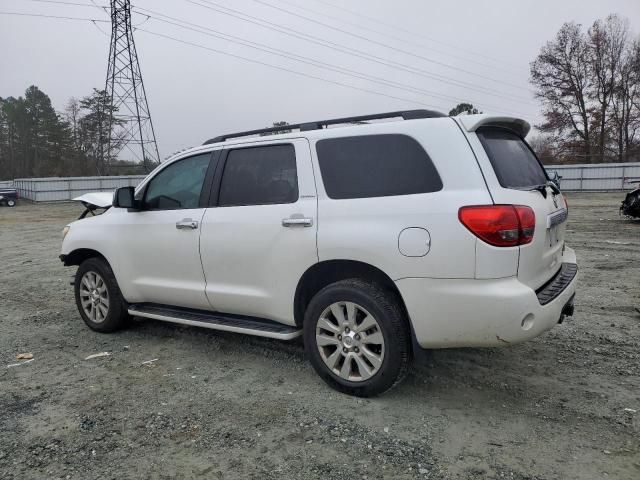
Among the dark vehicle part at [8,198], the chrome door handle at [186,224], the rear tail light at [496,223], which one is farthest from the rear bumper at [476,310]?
the dark vehicle part at [8,198]

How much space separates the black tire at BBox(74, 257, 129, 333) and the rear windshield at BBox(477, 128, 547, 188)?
3.68 metres

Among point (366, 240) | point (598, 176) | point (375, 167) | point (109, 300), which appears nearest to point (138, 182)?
point (598, 176)

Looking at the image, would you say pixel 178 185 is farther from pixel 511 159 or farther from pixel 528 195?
pixel 528 195

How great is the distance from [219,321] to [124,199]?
60.7 inches

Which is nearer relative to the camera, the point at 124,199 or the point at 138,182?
the point at 124,199

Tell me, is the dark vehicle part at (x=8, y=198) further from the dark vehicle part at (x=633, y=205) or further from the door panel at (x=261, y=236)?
the door panel at (x=261, y=236)

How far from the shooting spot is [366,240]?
331 centimetres

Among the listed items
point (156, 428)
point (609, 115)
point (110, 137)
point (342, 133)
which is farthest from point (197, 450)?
point (609, 115)

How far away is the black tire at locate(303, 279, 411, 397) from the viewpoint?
3.26 m

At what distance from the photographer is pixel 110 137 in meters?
38.1

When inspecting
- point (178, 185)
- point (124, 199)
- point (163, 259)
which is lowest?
point (163, 259)

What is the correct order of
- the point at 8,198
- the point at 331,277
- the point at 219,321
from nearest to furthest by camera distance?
the point at 331,277, the point at 219,321, the point at 8,198

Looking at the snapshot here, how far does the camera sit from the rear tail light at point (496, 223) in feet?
9.70

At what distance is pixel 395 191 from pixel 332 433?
5.16 feet
